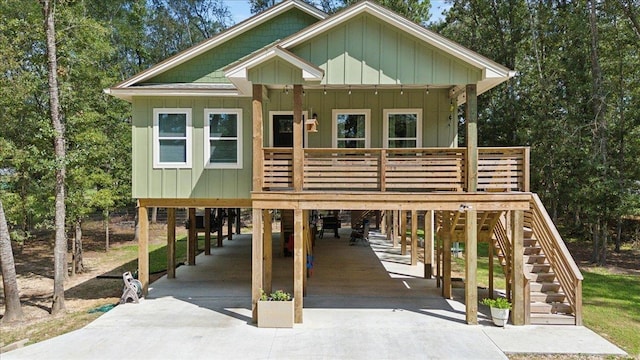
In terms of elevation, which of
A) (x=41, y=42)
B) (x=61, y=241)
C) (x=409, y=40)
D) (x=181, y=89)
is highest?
(x=41, y=42)

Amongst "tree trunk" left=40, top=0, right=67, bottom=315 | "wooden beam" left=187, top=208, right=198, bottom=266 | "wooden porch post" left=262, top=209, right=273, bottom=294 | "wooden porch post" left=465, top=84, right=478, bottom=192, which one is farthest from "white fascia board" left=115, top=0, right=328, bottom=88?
"wooden beam" left=187, top=208, right=198, bottom=266

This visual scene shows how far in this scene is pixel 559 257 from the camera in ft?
30.9

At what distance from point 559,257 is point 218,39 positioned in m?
10.5

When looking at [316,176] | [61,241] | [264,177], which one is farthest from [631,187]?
[61,241]

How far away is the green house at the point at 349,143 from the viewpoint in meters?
9.07

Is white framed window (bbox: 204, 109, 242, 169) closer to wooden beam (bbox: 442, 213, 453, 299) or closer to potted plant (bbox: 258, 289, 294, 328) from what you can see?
potted plant (bbox: 258, 289, 294, 328)

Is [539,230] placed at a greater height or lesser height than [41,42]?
lesser

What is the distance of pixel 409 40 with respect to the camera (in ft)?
30.2

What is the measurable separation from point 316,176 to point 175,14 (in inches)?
1176

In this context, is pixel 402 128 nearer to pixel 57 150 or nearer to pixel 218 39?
pixel 218 39

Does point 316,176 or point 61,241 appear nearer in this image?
point 316,176

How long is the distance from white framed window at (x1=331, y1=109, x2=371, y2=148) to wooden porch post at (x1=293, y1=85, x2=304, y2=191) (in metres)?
2.23

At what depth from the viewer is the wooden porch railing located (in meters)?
9.28

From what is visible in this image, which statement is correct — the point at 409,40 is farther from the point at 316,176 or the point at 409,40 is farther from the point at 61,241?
the point at 61,241
